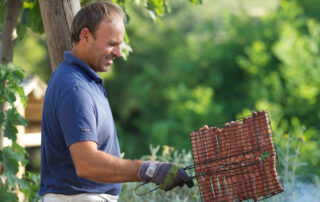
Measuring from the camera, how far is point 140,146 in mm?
23047

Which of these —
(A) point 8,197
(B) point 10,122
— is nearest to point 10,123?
(B) point 10,122

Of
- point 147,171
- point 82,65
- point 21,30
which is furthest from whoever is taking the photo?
point 21,30

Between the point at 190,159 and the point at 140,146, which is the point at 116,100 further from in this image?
the point at 190,159

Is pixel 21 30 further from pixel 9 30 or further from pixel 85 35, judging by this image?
pixel 85 35

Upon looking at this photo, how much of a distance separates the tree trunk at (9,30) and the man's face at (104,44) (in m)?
1.98

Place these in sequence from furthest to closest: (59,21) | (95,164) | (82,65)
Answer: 1. (59,21)
2. (82,65)
3. (95,164)

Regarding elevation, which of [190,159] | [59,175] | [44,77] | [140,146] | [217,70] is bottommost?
[59,175]

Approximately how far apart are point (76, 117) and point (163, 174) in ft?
1.58

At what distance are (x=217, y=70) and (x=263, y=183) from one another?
17170mm

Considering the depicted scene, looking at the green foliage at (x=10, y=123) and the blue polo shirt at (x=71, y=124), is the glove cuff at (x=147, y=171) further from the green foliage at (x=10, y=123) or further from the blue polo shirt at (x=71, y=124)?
the green foliage at (x=10, y=123)

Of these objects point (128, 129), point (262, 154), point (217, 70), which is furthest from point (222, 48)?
point (262, 154)

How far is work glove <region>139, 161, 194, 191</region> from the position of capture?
2.17 metres

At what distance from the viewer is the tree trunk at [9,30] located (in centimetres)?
410

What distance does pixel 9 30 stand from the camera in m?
4.14
